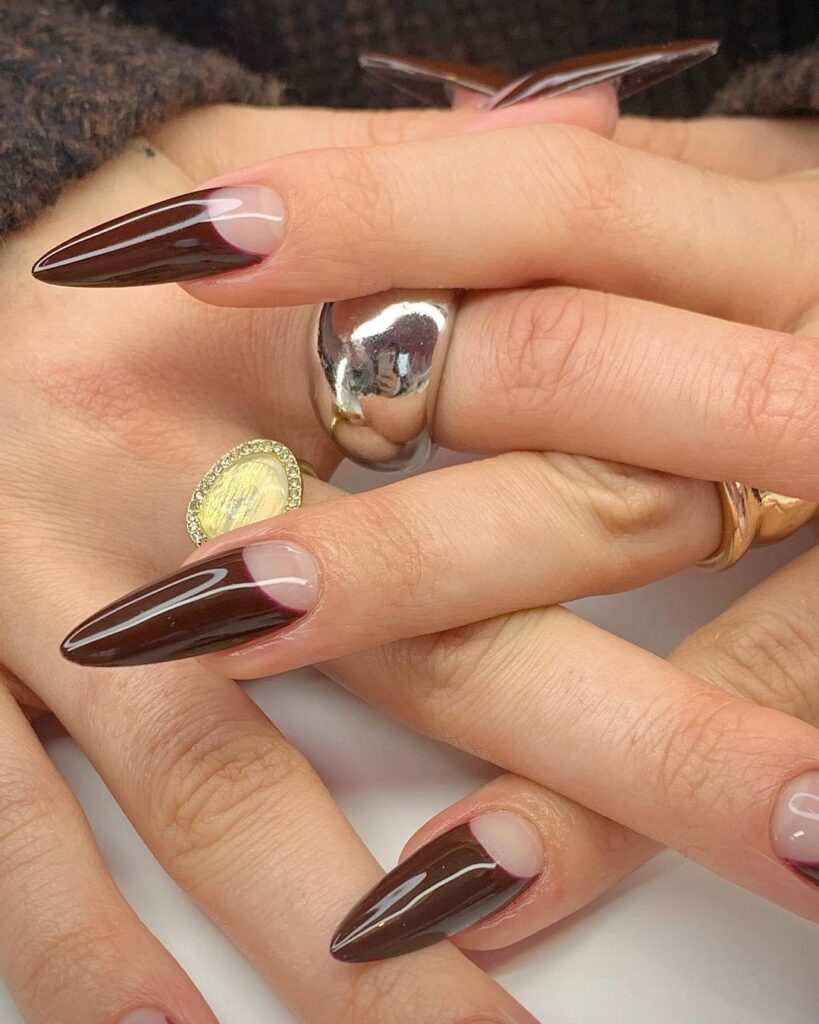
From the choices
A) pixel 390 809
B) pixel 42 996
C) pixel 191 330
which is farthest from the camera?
pixel 191 330

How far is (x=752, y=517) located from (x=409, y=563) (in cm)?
29

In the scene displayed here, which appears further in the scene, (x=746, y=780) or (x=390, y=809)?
(x=390, y=809)

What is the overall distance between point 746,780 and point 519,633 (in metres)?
0.17

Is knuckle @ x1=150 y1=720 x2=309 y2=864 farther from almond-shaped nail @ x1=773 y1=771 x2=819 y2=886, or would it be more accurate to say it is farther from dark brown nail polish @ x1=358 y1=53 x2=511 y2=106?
dark brown nail polish @ x1=358 y1=53 x2=511 y2=106

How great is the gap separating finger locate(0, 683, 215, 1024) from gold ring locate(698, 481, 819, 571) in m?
0.49

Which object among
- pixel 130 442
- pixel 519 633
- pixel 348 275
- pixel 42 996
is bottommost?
pixel 42 996

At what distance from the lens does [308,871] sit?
63 centimetres

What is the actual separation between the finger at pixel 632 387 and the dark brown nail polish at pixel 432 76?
0.29 m

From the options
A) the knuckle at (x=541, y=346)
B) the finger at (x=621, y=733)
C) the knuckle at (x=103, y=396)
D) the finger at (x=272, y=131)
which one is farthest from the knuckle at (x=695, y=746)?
the finger at (x=272, y=131)

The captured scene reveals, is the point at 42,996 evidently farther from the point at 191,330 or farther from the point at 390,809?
the point at 191,330

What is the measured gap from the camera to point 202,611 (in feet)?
1.91

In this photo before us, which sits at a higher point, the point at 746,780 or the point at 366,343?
the point at 366,343

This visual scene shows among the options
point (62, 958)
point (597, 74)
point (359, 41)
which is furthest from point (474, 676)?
point (359, 41)

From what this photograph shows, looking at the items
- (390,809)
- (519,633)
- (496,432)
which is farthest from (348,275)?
(390,809)
